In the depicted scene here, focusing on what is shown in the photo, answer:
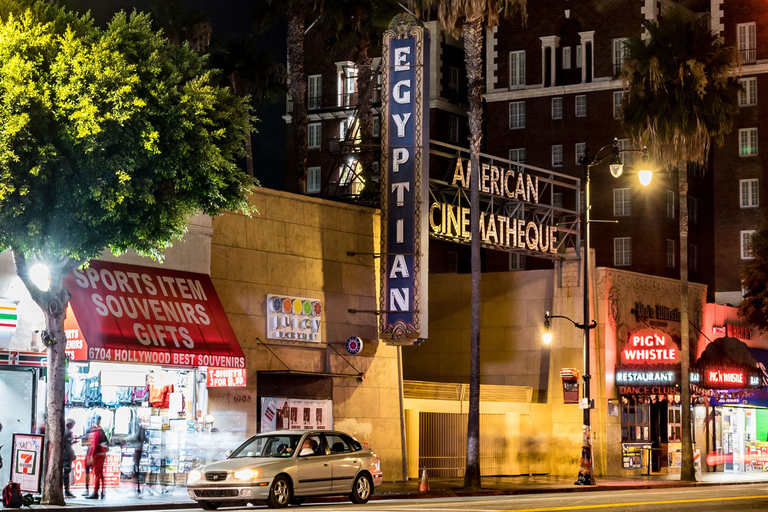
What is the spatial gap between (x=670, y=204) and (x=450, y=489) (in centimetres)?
4189

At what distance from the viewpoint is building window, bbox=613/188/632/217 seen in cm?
7062

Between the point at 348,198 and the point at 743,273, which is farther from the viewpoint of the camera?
the point at 743,273

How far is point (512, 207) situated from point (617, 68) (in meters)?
31.6

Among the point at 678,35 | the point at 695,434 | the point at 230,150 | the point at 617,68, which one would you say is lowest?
the point at 695,434

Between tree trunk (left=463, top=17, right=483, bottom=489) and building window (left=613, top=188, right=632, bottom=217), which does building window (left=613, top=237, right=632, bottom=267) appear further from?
tree trunk (left=463, top=17, right=483, bottom=489)

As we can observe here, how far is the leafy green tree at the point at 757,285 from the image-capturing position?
171 feet

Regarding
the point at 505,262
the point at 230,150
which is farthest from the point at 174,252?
the point at 505,262

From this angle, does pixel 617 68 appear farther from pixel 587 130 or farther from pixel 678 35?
pixel 678 35

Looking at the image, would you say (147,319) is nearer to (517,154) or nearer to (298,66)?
(298,66)

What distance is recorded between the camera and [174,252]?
98.2 ft

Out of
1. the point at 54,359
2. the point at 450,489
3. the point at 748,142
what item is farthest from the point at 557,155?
the point at 54,359

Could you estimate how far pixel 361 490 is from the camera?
84.0 feet

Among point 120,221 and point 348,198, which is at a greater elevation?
point 348,198

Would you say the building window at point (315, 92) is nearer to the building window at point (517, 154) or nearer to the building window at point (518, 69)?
the building window at point (518, 69)
